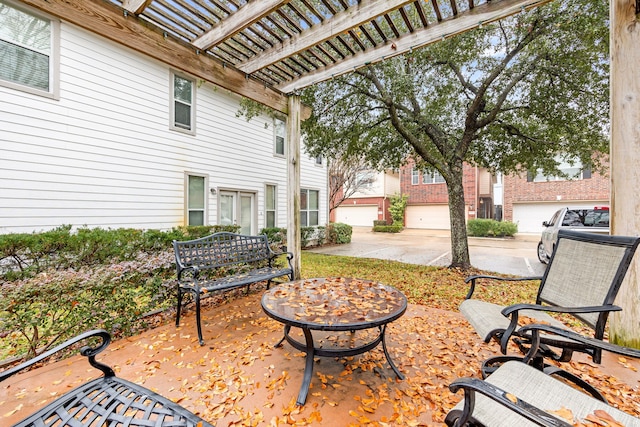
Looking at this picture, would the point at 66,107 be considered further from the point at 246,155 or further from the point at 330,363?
the point at 330,363

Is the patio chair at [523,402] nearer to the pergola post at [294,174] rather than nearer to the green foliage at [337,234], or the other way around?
the pergola post at [294,174]

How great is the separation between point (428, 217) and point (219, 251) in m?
18.5

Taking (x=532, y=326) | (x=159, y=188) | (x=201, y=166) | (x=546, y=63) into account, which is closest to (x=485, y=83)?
(x=546, y=63)

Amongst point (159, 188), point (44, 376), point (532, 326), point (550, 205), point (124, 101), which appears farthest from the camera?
point (550, 205)

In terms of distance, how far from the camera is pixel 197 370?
2.41m

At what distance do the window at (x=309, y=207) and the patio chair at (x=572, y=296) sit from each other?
28.6 ft

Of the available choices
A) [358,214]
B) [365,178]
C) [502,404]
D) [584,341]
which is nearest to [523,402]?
[502,404]

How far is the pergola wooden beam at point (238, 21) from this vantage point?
273 cm

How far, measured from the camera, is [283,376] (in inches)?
90.4

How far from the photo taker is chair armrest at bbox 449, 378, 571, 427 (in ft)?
3.09

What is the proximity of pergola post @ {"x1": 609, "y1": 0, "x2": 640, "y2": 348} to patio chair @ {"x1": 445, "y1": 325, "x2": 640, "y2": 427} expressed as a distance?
1713 millimetres

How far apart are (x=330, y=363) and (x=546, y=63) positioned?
6.88 m

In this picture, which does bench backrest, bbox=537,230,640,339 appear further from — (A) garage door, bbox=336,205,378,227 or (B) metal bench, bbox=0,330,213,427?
(A) garage door, bbox=336,205,378,227

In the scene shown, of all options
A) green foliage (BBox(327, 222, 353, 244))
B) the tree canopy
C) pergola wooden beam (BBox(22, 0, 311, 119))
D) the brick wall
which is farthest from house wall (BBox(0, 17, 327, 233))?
the brick wall
